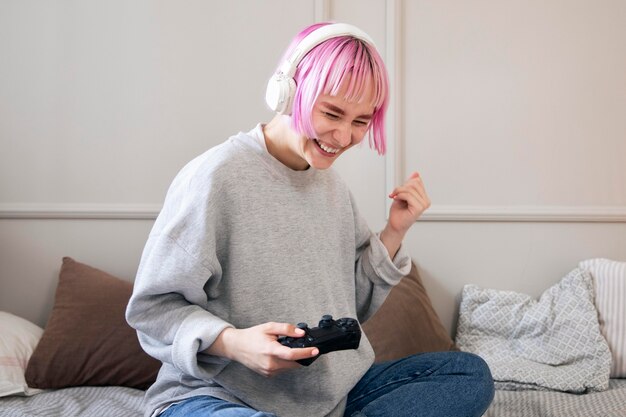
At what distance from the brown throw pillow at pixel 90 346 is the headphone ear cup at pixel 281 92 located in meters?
0.93

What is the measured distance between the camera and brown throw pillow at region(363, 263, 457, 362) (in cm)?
187

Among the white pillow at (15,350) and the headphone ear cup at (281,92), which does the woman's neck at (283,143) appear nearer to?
the headphone ear cup at (281,92)

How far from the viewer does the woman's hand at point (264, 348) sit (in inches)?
36.2

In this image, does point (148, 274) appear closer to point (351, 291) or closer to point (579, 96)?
point (351, 291)

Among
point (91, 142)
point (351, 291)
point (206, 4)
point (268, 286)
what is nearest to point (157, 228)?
point (268, 286)

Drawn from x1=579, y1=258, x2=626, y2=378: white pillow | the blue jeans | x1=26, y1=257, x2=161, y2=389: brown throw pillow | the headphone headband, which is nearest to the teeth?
the headphone headband

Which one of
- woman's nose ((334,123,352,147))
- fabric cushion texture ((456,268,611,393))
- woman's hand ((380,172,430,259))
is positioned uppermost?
woman's nose ((334,123,352,147))

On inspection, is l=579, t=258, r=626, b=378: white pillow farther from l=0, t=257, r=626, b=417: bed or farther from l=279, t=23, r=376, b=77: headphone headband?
l=279, t=23, r=376, b=77: headphone headband

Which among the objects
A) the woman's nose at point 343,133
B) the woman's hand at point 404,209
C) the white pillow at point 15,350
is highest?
the woman's nose at point 343,133

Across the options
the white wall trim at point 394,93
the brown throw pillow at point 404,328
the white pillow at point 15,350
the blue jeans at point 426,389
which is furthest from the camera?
the white wall trim at point 394,93

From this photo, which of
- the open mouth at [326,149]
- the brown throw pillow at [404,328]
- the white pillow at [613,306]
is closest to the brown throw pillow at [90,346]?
the brown throw pillow at [404,328]

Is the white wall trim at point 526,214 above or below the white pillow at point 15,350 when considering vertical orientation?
above

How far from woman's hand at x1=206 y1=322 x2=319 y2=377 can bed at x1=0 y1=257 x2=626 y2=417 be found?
69cm

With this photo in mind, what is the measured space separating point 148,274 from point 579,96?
175cm
